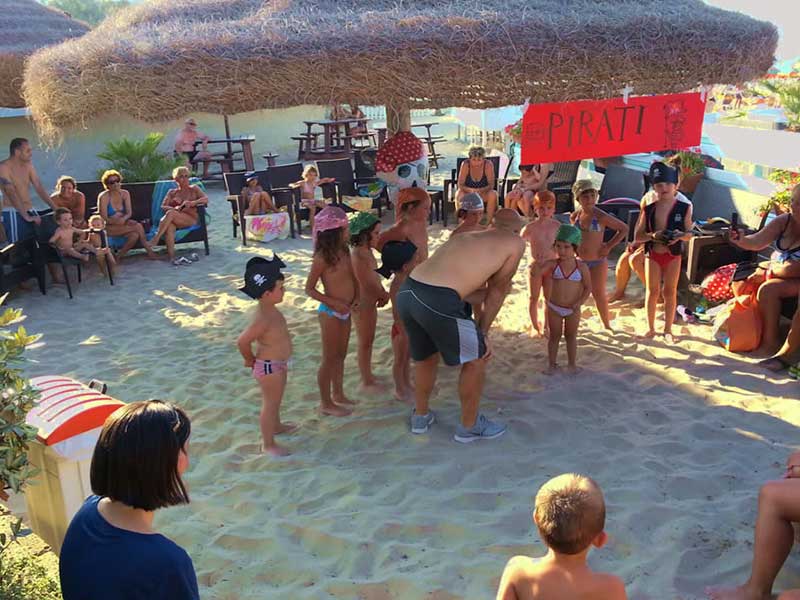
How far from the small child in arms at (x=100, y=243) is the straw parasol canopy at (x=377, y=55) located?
3555 millimetres

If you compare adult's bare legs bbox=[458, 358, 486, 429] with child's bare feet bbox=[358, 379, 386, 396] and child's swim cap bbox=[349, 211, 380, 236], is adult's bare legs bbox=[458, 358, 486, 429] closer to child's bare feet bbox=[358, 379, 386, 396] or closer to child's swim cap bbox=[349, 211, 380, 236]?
child's bare feet bbox=[358, 379, 386, 396]

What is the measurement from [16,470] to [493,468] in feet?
7.06

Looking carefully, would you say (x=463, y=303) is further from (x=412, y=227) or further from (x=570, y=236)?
(x=570, y=236)

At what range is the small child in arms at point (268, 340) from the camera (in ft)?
11.4

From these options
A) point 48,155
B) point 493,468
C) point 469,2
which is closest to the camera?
point 493,468

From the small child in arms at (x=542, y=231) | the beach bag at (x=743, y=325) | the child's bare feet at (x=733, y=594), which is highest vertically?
the small child in arms at (x=542, y=231)

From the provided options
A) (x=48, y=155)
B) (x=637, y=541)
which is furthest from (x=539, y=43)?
(x=48, y=155)

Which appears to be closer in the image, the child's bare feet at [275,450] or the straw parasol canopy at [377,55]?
the straw parasol canopy at [377,55]

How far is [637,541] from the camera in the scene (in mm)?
2818

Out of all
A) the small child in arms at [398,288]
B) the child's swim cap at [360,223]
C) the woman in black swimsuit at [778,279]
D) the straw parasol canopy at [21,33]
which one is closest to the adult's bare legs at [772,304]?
the woman in black swimsuit at [778,279]

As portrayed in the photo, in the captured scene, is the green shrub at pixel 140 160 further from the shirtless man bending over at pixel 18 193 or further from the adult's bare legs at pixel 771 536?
the adult's bare legs at pixel 771 536

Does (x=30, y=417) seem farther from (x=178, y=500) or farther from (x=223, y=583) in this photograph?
(x=178, y=500)

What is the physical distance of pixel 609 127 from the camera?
4008mm

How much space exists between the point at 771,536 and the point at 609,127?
8.10 ft
